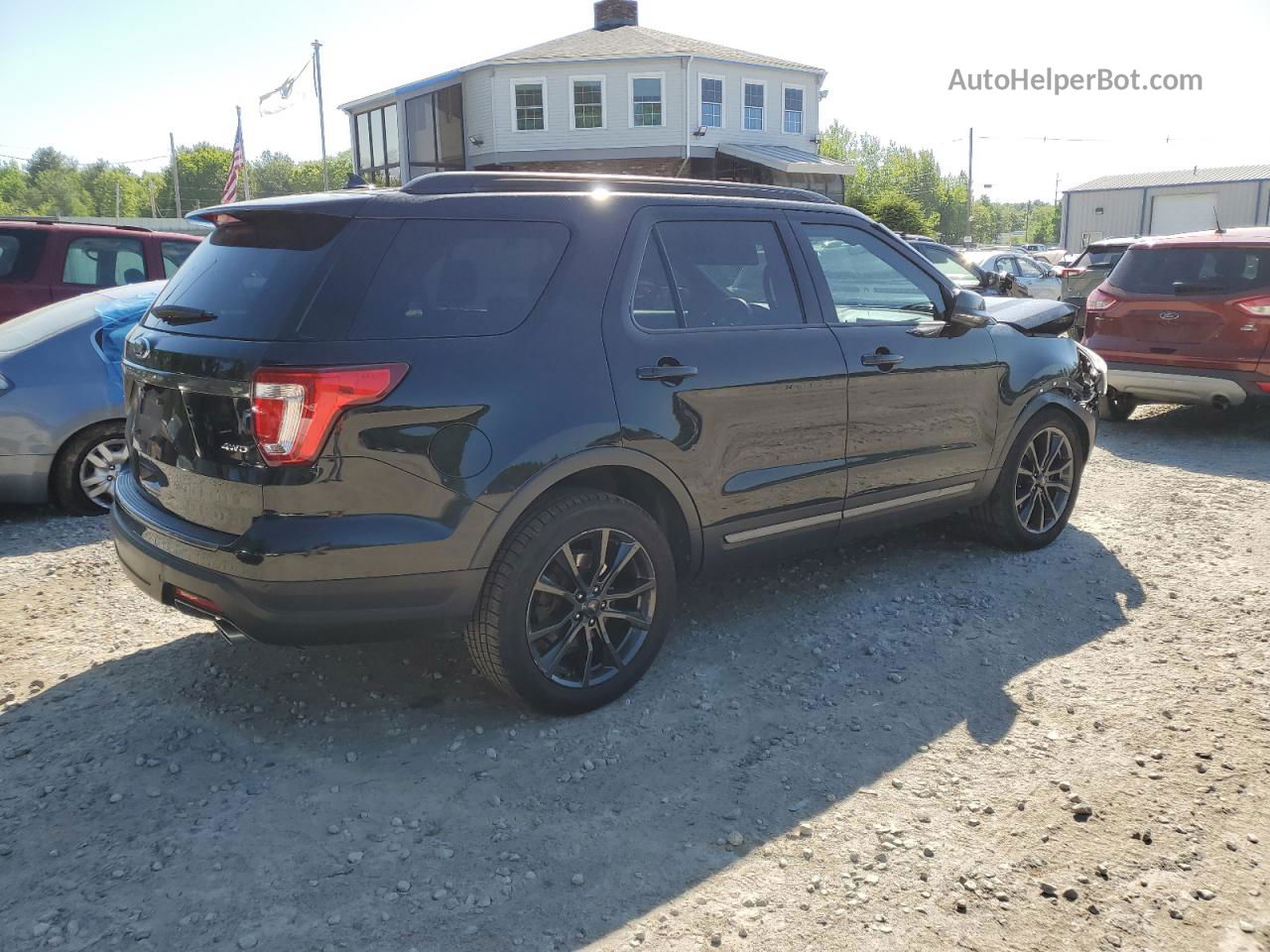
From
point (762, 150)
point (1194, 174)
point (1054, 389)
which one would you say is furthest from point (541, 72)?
point (1194, 174)

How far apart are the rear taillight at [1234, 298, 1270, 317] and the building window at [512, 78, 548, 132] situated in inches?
992

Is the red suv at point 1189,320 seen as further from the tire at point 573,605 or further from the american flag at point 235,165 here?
the american flag at point 235,165

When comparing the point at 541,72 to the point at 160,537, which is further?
the point at 541,72

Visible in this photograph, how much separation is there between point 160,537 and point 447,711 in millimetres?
1177

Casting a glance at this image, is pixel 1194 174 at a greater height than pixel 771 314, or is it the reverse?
pixel 1194 174

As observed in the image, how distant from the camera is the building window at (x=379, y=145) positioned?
34.9 meters

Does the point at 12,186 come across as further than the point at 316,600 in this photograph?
Yes

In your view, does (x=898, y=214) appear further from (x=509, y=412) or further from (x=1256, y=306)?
(x=509, y=412)

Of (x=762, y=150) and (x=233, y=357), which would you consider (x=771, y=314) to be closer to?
(x=233, y=357)

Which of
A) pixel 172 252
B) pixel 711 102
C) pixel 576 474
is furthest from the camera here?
pixel 711 102

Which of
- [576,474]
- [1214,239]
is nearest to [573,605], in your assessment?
[576,474]

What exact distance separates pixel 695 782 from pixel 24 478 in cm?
477

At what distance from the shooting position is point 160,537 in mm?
3467

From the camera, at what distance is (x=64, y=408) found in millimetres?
6121
